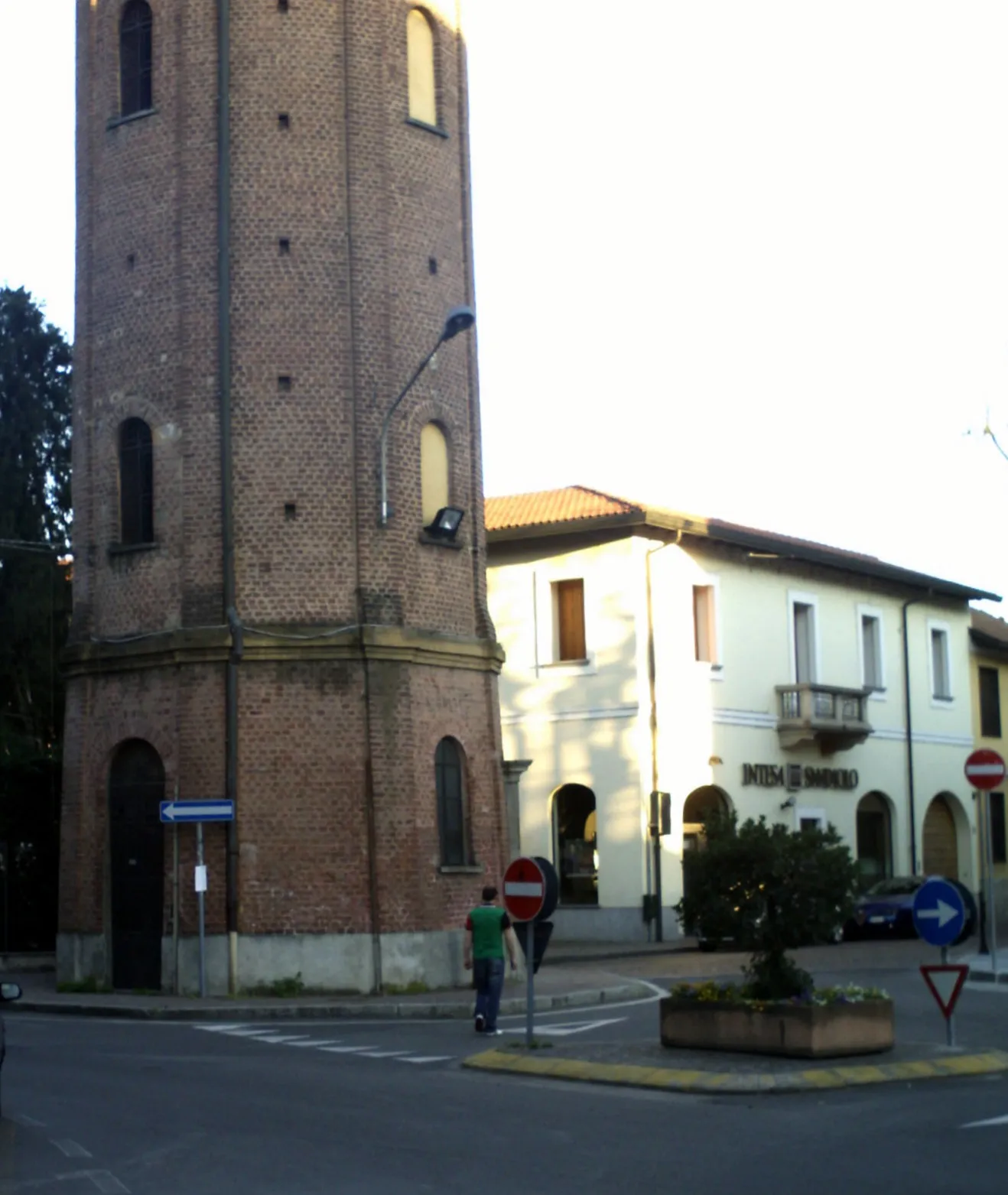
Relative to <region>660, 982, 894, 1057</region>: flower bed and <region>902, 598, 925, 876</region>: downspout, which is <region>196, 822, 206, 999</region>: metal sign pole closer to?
<region>660, 982, 894, 1057</region>: flower bed

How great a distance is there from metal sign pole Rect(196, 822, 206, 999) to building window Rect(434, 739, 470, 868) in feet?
11.7

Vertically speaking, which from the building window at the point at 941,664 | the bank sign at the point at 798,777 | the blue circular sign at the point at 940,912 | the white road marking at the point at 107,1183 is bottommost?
the white road marking at the point at 107,1183

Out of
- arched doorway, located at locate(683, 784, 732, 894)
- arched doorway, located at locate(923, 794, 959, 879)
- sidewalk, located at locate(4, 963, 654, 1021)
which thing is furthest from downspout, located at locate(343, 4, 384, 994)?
arched doorway, located at locate(923, 794, 959, 879)

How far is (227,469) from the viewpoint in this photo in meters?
25.4

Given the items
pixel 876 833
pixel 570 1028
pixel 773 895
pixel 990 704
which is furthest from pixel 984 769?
pixel 990 704

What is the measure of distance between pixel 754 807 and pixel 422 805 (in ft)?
54.4

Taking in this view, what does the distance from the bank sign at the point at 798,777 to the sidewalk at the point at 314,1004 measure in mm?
15274

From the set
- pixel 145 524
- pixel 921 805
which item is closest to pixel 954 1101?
pixel 145 524

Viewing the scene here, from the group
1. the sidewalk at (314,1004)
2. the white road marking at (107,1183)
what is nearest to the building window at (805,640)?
the sidewalk at (314,1004)

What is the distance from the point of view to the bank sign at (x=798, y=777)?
4075cm

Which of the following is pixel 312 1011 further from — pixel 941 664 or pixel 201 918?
pixel 941 664

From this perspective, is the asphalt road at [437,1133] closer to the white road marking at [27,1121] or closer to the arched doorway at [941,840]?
the white road marking at [27,1121]

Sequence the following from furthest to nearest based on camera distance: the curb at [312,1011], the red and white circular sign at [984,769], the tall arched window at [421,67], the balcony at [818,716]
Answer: the balcony at [818,716]
the tall arched window at [421,67]
the red and white circular sign at [984,769]
the curb at [312,1011]

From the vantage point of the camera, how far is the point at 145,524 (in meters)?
26.6
